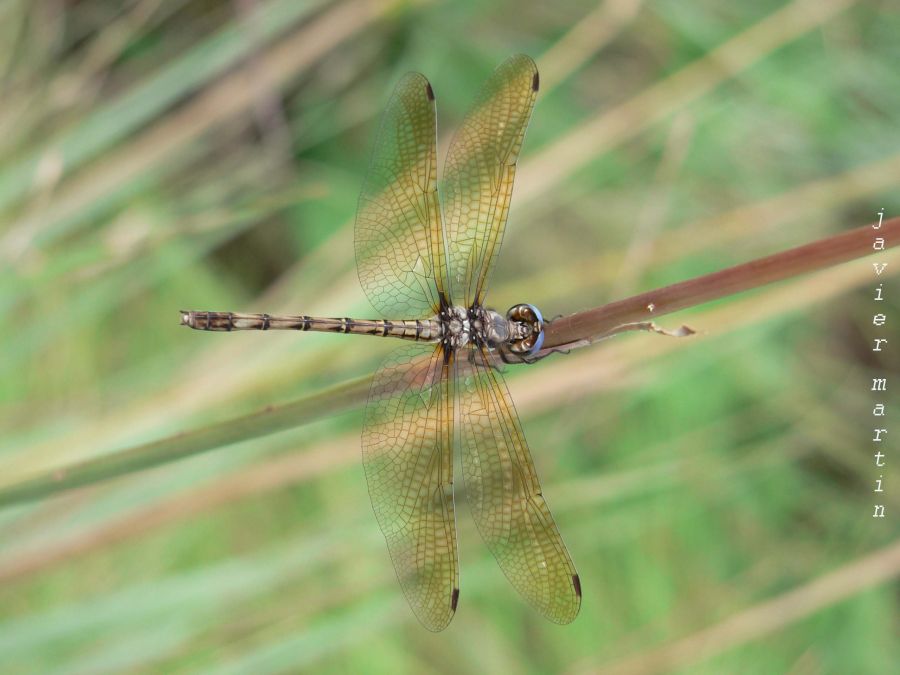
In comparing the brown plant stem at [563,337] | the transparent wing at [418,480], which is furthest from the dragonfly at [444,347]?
the brown plant stem at [563,337]

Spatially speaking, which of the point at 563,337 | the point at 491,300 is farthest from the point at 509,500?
the point at 491,300

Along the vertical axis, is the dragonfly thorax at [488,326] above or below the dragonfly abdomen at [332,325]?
below

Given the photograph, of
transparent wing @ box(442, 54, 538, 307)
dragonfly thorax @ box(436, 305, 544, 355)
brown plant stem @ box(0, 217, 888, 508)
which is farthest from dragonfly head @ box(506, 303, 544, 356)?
brown plant stem @ box(0, 217, 888, 508)

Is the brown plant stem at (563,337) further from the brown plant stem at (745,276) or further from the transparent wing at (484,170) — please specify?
the transparent wing at (484,170)

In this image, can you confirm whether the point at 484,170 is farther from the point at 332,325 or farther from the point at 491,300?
the point at 491,300

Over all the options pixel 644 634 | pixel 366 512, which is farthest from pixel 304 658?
pixel 644 634

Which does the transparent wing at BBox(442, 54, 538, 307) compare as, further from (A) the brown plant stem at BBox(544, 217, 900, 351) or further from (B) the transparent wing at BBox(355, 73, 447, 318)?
(A) the brown plant stem at BBox(544, 217, 900, 351)

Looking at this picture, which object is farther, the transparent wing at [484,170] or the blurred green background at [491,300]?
the blurred green background at [491,300]
